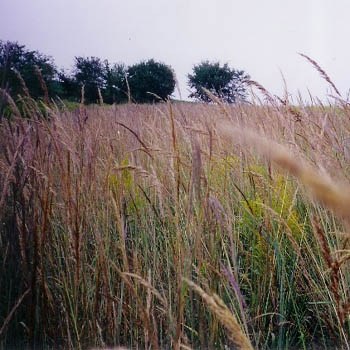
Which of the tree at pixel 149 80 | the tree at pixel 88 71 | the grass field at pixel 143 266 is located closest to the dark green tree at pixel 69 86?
the tree at pixel 88 71

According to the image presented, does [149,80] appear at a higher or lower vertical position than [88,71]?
higher

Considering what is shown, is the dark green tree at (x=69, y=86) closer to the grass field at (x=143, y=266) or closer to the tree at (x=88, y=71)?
the tree at (x=88, y=71)

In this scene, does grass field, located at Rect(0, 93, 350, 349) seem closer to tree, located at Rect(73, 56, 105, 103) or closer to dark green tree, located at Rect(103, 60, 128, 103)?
dark green tree, located at Rect(103, 60, 128, 103)

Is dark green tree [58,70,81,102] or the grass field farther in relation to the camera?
dark green tree [58,70,81,102]

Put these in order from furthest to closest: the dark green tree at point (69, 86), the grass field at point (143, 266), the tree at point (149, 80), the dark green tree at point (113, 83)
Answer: the tree at point (149, 80), the dark green tree at point (69, 86), the dark green tree at point (113, 83), the grass field at point (143, 266)

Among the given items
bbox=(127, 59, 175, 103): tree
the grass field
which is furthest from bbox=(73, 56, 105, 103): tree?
the grass field

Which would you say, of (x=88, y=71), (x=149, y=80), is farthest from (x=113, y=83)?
(x=149, y=80)

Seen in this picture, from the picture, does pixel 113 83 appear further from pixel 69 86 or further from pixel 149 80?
pixel 149 80

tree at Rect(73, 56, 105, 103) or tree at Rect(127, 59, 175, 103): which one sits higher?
tree at Rect(127, 59, 175, 103)

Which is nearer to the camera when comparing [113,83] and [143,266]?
[143,266]

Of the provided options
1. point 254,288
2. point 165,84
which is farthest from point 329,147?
point 165,84

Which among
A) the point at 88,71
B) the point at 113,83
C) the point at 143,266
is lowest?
the point at 143,266

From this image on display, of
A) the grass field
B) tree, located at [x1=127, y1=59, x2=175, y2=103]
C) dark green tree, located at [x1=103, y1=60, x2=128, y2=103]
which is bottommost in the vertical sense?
the grass field

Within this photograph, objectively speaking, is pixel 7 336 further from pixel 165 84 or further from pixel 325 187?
pixel 165 84
